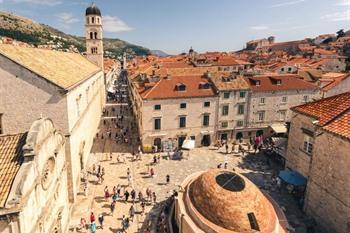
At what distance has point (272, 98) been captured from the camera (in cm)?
4294

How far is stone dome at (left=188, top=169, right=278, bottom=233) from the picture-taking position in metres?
17.3

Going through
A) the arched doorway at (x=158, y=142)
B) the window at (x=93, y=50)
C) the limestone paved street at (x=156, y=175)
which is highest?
the window at (x=93, y=50)

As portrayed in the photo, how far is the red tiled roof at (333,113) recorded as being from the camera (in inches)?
795

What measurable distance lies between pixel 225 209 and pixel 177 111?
871 inches

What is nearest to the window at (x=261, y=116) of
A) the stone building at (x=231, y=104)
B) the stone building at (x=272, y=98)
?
the stone building at (x=272, y=98)

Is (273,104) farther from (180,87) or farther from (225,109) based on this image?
(180,87)

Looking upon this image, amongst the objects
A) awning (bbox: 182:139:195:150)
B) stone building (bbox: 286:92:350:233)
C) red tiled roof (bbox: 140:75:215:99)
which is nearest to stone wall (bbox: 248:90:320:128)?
red tiled roof (bbox: 140:75:215:99)

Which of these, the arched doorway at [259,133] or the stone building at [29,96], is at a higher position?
the stone building at [29,96]

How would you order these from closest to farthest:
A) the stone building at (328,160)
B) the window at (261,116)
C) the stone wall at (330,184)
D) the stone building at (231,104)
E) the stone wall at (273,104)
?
1. the stone wall at (330,184)
2. the stone building at (328,160)
3. the stone building at (231,104)
4. the stone wall at (273,104)
5. the window at (261,116)

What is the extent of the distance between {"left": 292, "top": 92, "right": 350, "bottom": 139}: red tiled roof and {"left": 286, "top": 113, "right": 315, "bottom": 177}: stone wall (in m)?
0.88

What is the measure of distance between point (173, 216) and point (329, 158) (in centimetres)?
1357

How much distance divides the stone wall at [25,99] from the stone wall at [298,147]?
22.2 metres

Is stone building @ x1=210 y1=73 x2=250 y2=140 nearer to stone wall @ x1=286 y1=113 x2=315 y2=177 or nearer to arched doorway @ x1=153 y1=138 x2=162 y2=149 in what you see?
arched doorway @ x1=153 y1=138 x2=162 y2=149

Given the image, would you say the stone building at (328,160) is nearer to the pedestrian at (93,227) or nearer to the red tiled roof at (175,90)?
the red tiled roof at (175,90)
